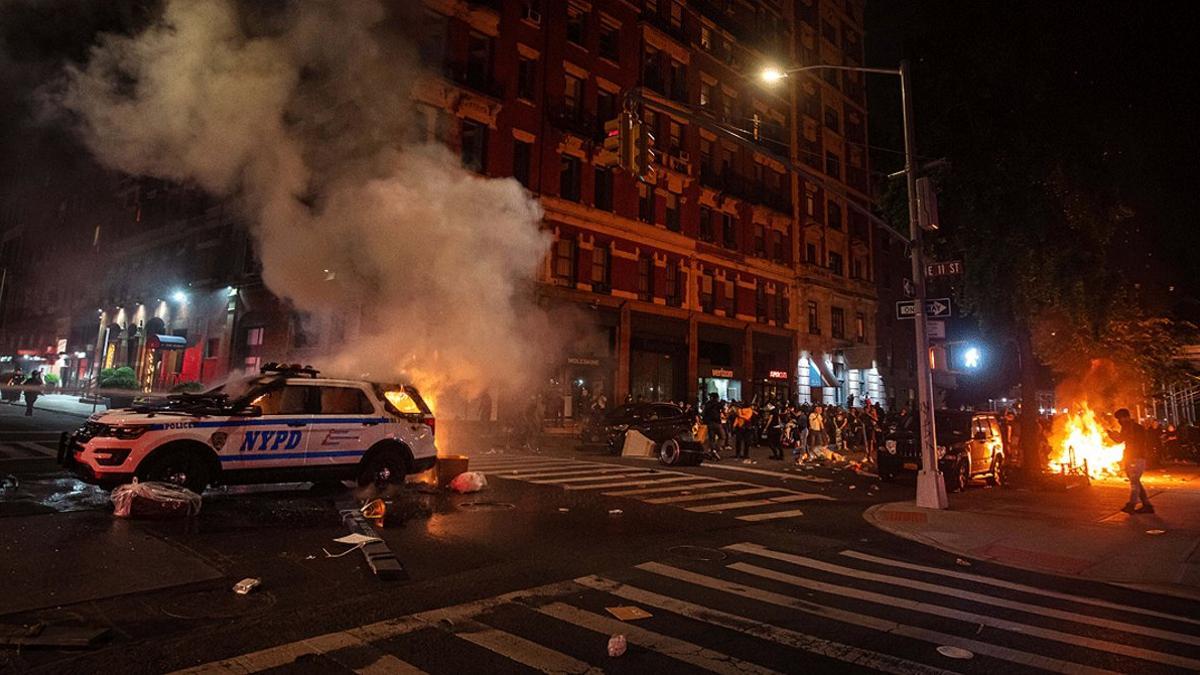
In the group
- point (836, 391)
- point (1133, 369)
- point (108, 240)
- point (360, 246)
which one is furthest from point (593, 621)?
point (108, 240)

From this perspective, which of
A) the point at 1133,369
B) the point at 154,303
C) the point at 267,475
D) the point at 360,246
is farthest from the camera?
the point at 154,303

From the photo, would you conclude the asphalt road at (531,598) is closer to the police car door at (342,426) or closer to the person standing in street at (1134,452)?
the police car door at (342,426)

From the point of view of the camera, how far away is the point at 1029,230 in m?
15.2

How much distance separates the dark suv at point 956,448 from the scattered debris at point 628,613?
33.5 ft

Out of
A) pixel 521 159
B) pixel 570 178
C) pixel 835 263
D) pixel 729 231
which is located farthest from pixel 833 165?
pixel 521 159

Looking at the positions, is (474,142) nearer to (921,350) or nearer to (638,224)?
(638,224)

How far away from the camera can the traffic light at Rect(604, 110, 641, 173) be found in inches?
366

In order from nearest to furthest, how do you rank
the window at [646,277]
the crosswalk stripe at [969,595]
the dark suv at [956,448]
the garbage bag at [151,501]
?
1. the crosswalk stripe at [969,595]
2. the garbage bag at [151,501]
3. the dark suv at [956,448]
4. the window at [646,277]

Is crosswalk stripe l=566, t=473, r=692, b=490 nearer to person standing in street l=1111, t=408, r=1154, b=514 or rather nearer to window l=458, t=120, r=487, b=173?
person standing in street l=1111, t=408, r=1154, b=514

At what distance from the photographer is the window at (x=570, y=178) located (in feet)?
80.8

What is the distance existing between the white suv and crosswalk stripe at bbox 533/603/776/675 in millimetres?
5257

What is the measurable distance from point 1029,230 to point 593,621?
15.8 metres

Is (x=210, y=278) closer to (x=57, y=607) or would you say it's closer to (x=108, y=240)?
(x=108, y=240)

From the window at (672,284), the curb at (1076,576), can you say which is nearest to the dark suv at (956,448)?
the curb at (1076,576)
